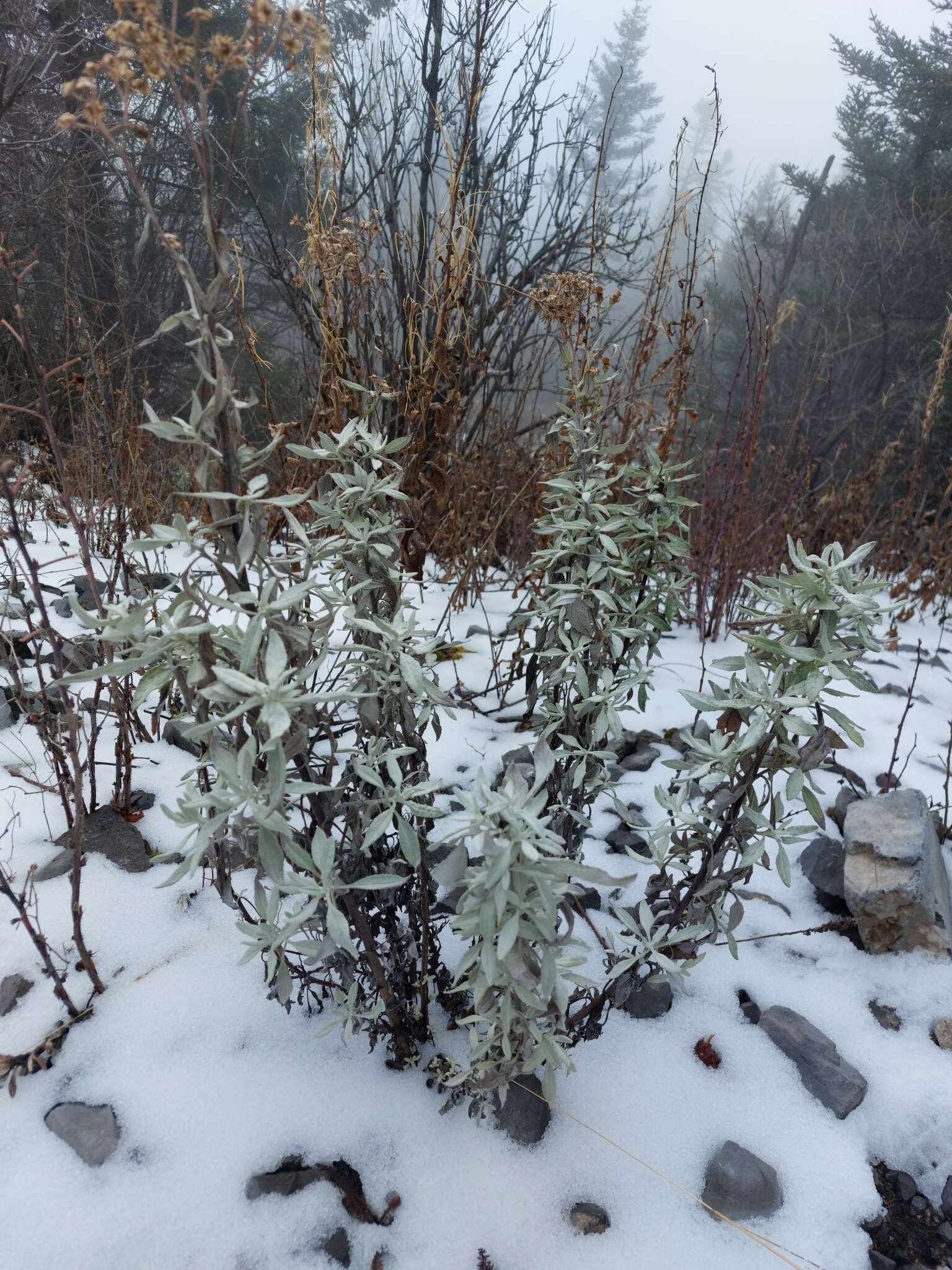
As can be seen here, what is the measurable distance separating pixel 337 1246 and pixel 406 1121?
0.58ft

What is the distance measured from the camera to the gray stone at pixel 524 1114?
42.8 inches

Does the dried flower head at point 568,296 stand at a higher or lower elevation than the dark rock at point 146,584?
higher

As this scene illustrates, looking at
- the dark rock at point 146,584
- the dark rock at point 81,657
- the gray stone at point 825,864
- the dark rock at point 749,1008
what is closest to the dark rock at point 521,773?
the dark rock at point 749,1008

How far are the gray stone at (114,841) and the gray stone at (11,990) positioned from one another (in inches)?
10.8

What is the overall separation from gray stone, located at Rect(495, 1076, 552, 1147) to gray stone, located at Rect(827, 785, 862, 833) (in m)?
1.05

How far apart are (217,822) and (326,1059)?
2.02 ft

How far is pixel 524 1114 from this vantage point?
3.58ft

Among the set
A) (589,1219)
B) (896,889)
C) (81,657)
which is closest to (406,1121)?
(589,1219)

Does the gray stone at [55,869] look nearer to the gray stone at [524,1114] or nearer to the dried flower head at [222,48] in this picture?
the gray stone at [524,1114]

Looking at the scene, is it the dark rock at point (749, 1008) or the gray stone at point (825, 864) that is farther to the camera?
the gray stone at point (825, 864)

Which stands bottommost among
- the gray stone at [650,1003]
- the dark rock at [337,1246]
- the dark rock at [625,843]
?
the dark rock at [337,1246]

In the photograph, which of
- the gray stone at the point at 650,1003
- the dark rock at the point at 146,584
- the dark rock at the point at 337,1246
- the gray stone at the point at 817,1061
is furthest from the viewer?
the dark rock at the point at 146,584

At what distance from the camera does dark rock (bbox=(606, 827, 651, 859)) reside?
163 centimetres

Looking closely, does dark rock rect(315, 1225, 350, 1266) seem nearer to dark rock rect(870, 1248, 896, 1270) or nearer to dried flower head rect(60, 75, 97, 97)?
dark rock rect(870, 1248, 896, 1270)
